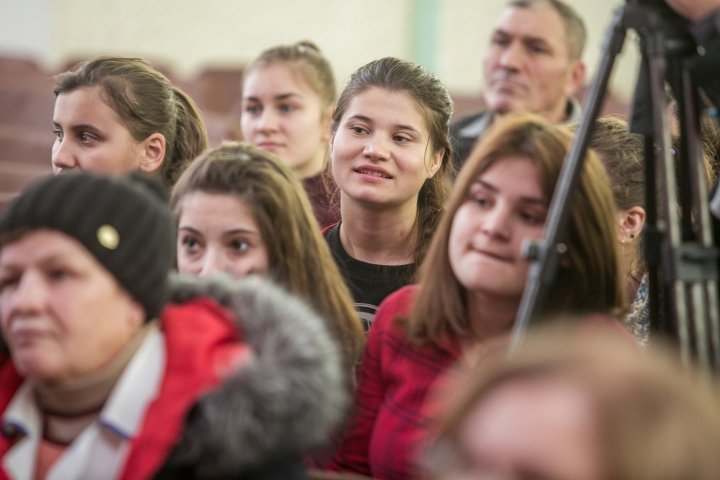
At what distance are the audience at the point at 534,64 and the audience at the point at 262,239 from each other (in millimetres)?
1648

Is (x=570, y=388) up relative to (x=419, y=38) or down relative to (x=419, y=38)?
down

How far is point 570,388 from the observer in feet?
2.38

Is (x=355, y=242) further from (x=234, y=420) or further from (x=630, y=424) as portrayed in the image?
(x=630, y=424)

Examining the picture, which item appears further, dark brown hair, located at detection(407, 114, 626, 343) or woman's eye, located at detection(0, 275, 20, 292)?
dark brown hair, located at detection(407, 114, 626, 343)

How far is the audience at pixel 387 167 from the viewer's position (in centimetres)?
222

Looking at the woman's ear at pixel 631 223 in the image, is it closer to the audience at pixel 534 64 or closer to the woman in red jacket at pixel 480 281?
the woman in red jacket at pixel 480 281

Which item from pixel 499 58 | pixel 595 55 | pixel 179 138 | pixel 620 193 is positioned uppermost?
pixel 595 55

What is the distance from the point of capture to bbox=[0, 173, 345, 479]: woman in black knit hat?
44.3 inches

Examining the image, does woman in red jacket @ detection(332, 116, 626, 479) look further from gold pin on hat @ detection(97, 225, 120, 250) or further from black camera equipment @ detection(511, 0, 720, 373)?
gold pin on hat @ detection(97, 225, 120, 250)

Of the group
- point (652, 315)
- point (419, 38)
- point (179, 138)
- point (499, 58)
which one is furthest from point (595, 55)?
point (652, 315)

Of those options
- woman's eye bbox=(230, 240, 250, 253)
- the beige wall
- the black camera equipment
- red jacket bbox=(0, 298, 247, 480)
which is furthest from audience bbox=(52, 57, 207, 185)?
the beige wall

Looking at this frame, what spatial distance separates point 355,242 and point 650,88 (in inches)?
39.0

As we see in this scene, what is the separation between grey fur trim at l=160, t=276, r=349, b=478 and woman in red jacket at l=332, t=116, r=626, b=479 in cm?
32

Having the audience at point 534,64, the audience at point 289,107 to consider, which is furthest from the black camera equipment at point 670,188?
the audience at point 534,64
